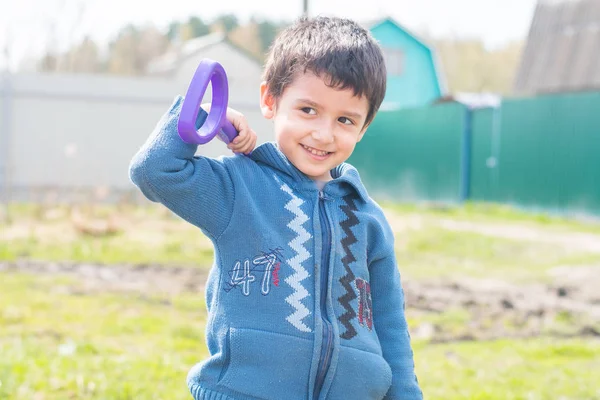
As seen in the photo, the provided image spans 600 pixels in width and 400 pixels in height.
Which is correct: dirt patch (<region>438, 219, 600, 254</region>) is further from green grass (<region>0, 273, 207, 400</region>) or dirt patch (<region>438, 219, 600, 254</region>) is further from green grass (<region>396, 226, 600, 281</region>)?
green grass (<region>0, 273, 207, 400</region>)

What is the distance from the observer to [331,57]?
2.01 metres

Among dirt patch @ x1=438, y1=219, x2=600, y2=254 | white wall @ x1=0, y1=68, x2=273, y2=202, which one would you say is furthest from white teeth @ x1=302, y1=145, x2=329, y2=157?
white wall @ x1=0, y1=68, x2=273, y2=202

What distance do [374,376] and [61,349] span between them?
2559 mm

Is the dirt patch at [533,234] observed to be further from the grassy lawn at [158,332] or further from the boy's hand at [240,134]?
the boy's hand at [240,134]

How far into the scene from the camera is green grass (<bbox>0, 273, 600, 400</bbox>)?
3586mm

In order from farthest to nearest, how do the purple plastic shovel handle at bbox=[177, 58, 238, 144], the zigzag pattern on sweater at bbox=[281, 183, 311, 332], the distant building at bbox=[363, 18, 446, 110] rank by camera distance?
the distant building at bbox=[363, 18, 446, 110]
the zigzag pattern on sweater at bbox=[281, 183, 311, 332]
the purple plastic shovel handle at bbox=[177, 58, 238, 144]

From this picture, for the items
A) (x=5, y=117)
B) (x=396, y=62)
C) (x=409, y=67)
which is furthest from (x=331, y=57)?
(x=409, y=67)

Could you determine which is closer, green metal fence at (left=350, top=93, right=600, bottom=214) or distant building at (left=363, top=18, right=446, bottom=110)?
green metal fence at (left=350, top=93, right=600, bottom=214)

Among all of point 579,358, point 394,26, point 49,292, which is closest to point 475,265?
point 579,358

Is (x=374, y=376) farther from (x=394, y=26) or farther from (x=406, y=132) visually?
(x=394, y=26)

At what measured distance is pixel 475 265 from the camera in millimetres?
8367

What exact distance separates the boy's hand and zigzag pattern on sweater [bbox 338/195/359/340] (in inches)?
11.0

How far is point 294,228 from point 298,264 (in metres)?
0.09

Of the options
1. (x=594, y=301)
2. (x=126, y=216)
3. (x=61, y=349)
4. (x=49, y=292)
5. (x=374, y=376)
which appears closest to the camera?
(x=374, y=376)
